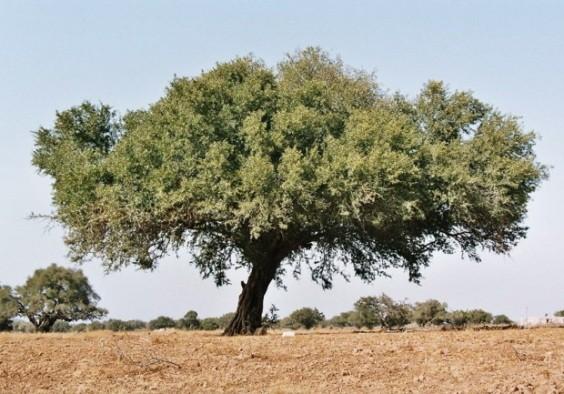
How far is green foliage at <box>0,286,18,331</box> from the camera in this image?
184ft

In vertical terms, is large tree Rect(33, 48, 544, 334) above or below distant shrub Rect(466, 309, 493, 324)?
above

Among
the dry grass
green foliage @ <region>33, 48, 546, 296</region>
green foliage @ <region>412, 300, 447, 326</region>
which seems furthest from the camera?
green foliage @ <region>412, 300, 447, 326</region>

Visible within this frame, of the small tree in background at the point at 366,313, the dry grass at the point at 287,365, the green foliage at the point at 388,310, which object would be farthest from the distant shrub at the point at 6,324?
the dry grass at the point at 287,365

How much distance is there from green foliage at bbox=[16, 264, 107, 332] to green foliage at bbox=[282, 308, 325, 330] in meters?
19.5

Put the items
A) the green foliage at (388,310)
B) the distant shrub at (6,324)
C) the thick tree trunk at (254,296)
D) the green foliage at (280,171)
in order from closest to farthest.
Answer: the green foliage at (280,171), the thick tree trunk at (254,296), the green foliage at (388,310), the distant shrub at (6,324)

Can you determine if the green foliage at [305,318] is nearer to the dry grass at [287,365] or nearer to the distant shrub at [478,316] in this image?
the distant shrub at [478,316]

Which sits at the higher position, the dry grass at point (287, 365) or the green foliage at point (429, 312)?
the green foliage at point (429, 312)

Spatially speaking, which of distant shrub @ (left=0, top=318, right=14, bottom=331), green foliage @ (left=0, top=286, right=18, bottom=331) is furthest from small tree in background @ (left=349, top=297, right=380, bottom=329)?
distant shrub @ (left=0, top=318, right=14, bottom=331)

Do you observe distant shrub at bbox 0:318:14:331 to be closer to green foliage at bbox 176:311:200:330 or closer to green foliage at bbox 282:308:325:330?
green foliage at bbox 176:311:200:330

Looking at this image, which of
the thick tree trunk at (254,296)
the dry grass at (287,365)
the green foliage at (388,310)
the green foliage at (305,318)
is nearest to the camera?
the dry grass at (287,365)

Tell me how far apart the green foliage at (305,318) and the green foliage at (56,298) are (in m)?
19.5

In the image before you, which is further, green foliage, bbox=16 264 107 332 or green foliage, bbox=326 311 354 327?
green foliage, bbox=16 264 107 332

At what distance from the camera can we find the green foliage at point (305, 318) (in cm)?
4459

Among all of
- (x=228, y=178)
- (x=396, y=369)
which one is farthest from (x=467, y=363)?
(x=228, y=178)
